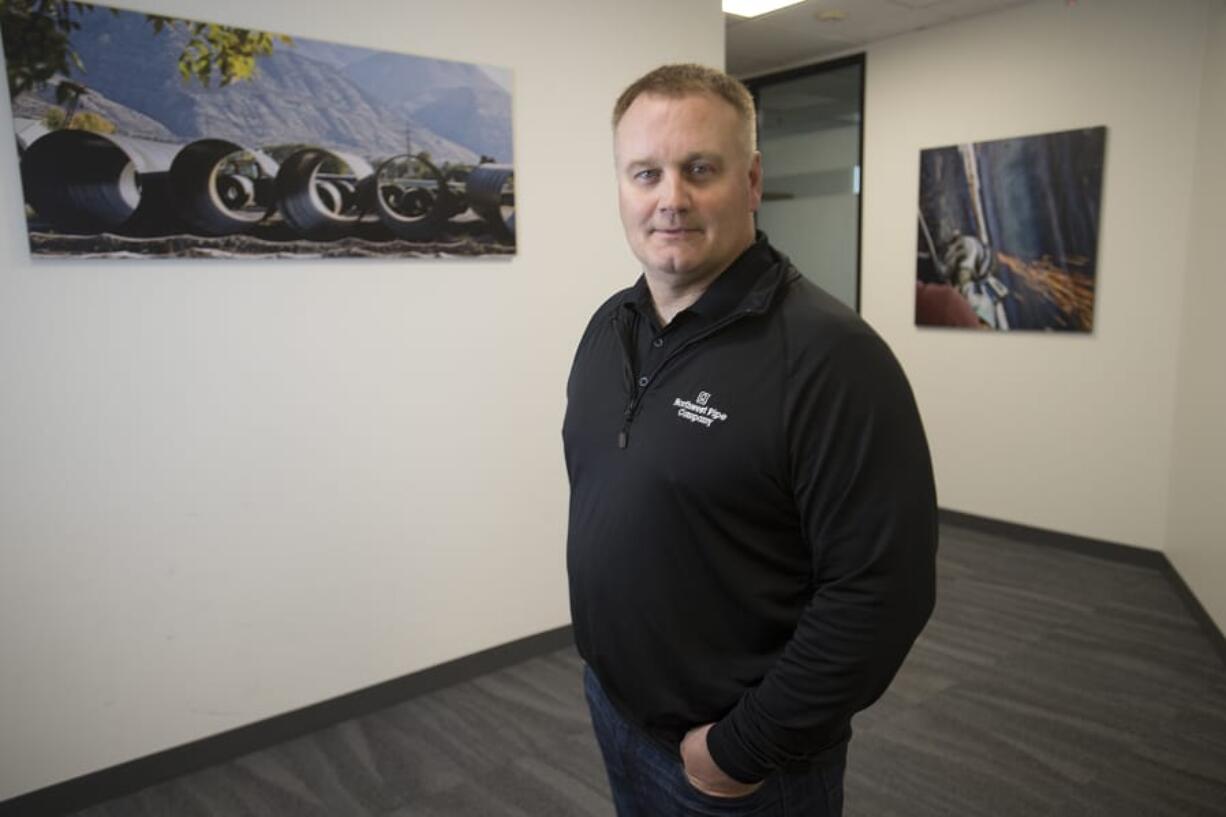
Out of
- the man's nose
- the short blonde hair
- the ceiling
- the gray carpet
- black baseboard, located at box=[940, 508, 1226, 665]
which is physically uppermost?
the ceiling

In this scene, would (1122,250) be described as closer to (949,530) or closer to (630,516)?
(949,530)

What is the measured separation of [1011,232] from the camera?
13.1 feet

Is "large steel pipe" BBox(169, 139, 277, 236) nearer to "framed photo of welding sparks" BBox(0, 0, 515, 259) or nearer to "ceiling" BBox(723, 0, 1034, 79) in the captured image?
"framed photo of welding sparks" BBox(0, 0, 515, 259)

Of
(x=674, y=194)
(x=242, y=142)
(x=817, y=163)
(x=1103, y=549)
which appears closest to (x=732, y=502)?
(x=674, y=194)

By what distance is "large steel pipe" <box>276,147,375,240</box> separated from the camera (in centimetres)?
226

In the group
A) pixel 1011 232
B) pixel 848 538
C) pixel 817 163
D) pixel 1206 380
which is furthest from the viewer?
pixel 817 163

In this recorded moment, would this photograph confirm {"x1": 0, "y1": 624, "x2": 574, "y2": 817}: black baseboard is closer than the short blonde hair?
No

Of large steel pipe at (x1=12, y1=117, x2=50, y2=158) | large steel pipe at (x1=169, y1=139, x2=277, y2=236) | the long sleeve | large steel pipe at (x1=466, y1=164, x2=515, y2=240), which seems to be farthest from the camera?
large steel pipe at (x1=466, y1=164, x2=515, y2=240)

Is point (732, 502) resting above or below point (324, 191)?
below

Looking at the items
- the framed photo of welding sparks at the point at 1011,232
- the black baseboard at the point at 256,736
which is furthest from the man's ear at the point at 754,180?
the framed photo of welding sparks at the point at 1011,232

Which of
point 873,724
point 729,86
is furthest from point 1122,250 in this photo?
point 729,86

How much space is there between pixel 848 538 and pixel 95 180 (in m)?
2.00

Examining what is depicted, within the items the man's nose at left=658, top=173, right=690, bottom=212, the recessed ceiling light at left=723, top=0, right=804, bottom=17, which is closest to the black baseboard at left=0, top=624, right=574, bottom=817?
the man's nose at left=658, top=173, right=690, bottom=212

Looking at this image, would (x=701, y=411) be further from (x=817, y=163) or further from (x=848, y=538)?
(x=817, y=163)
